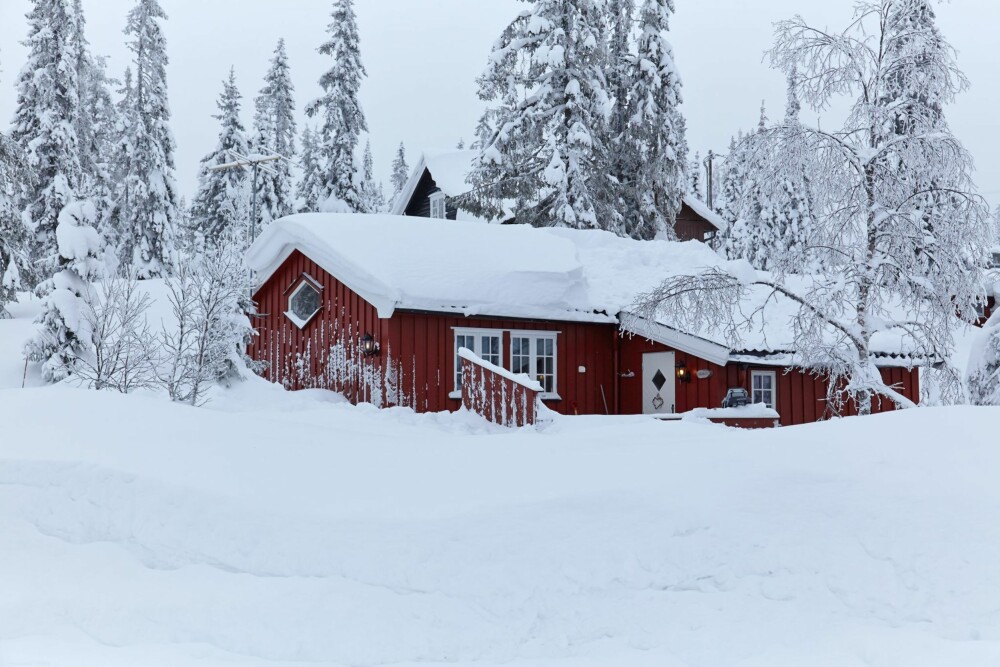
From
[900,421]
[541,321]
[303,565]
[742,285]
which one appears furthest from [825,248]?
[303,565]

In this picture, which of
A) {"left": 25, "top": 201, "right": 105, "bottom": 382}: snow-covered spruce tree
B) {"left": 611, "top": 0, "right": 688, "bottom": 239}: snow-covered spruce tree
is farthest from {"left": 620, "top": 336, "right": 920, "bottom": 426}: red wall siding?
{"left": 611, "top": 0, "right": 688, "bottom": 239}: snow-covered spruce tree

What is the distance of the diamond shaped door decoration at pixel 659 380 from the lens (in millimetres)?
16094

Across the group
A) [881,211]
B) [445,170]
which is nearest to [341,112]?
[445,170]

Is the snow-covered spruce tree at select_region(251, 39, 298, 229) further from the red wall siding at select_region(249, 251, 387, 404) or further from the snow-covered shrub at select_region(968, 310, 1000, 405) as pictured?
the snow-covered shrub at select_region(968, 310, 1000, 405)

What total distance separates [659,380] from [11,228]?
1676 centimetres

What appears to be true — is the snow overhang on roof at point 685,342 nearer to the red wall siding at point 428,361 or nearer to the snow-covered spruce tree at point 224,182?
the red wall siding at point 428,361

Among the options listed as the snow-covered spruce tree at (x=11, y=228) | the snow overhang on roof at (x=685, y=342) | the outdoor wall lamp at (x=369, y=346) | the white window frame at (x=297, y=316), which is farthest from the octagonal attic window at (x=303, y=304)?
the snow-covered spruce tree at (x=11, y=228)

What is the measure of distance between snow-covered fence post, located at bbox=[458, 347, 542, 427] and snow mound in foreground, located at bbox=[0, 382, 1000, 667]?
16.3 feet

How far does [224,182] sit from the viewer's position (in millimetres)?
37375

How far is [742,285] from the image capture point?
1104 cm

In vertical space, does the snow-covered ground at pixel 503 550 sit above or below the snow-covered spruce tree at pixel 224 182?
below

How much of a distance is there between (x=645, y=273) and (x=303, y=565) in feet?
47.1

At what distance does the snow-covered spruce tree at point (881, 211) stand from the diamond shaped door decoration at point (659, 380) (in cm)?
492

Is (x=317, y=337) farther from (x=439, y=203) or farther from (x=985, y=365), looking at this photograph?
(x=439, y=203)
